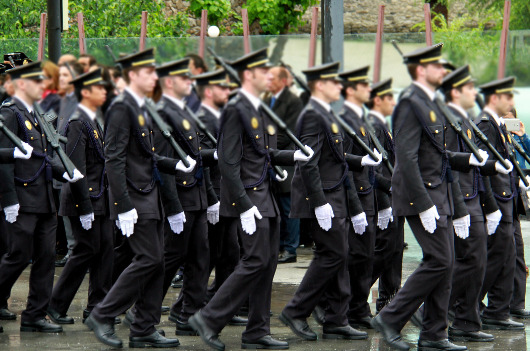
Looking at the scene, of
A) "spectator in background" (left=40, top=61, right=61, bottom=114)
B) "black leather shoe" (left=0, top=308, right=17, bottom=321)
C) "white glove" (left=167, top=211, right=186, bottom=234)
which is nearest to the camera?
"white glove" (left=167, top=211, right=186, bottom=234)

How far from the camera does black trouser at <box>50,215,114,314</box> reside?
7.92 meters

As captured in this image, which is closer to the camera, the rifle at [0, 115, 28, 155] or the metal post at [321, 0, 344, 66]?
the rifle at [0, 115, 28, 155]

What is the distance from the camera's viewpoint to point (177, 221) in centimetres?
749

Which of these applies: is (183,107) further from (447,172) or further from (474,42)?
(474,42)

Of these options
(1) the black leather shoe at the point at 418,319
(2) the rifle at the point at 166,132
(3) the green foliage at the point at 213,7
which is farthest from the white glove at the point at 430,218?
(3) the green foliage at the point at 213,7

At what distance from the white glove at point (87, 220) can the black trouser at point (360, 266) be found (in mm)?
1765

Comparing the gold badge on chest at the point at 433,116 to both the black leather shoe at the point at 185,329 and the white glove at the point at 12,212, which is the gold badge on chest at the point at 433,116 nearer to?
the black leather shoe at the point at 185,329

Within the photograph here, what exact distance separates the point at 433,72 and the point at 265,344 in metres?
1.97

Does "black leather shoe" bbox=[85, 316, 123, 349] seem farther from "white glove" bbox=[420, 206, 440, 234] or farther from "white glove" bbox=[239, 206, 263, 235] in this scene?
"white glove" bbox=[420, 206, 440, 234]

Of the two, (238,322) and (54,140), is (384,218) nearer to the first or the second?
(238,322)

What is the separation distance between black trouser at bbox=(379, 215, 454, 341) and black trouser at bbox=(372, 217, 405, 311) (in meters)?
1.28

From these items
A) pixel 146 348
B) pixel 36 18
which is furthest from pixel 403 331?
pixel 36 18

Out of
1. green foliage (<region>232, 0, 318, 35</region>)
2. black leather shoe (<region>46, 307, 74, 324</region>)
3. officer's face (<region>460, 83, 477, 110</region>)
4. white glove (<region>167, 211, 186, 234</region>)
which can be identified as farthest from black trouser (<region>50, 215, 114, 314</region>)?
green foliage (<region>232, 0, 318, 35</region>)

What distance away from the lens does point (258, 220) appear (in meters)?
7.02
